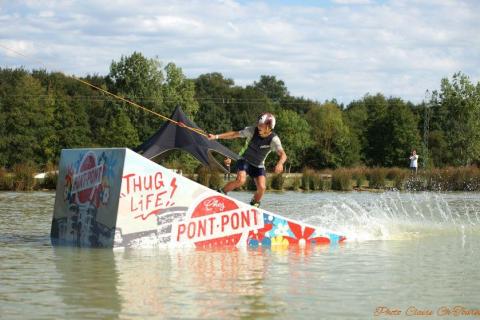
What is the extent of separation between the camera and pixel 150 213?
39.9 ft

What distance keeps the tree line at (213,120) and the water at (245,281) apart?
4192 centimetres

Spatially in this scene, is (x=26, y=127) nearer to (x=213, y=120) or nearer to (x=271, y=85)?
(x=213, y=120)

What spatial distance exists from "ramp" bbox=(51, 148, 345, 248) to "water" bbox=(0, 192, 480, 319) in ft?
1.61

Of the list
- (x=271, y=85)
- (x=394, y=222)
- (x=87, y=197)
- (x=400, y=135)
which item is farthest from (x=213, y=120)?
(x=87, y=197)

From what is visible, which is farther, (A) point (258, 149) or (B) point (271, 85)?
(B) point (271, 85)

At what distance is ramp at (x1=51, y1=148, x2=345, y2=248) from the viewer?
12047 millimetres

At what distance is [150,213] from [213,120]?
2865 inches

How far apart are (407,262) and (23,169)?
25.3m

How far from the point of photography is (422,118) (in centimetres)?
8306

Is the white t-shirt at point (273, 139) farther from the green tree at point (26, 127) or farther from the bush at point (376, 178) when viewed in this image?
the green tree at point (26, 127)

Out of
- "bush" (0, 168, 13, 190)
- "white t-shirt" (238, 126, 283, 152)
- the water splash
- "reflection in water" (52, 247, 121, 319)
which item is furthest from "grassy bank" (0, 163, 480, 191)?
"reflection in water" (52, 247, 121, 319)

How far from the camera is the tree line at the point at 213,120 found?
58875 mm

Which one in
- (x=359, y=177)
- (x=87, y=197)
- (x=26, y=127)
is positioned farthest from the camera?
(x=26, y=127)

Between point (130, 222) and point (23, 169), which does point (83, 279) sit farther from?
point (23, 169)
